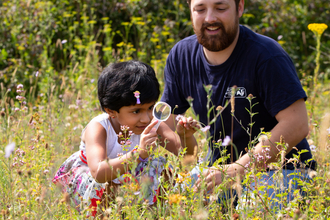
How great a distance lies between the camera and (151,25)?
6.55m

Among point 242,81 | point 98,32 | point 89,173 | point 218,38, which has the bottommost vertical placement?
point 89,173

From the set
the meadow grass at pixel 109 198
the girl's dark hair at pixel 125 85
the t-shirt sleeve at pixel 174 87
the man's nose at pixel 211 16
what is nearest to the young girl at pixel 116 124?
the girl's dark hair at pixel 125 85

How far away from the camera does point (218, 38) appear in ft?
8.43

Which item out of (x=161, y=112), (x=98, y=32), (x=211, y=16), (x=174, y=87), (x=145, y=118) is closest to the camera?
(x=161, y=112)

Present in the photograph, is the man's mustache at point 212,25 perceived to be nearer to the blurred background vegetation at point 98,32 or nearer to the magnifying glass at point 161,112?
the magnifying glass at point 161,112

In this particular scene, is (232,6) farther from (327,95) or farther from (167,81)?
(327,95)

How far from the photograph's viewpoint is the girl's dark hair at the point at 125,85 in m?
2.49

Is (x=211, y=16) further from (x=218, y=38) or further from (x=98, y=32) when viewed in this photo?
(x=98, y=32)

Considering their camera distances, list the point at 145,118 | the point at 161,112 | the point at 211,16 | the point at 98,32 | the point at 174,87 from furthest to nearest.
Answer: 1. the point at 98,32
2. the point at 174,87
3. the point at 211,16
4. the point at 145,118
5. the point at 161,112

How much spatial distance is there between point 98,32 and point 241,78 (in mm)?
4074

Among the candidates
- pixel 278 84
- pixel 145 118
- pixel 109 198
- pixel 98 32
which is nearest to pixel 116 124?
pixel 145 118

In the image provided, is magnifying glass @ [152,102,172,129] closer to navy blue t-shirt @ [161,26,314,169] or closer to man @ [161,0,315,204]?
man @ [161,0,315,204]

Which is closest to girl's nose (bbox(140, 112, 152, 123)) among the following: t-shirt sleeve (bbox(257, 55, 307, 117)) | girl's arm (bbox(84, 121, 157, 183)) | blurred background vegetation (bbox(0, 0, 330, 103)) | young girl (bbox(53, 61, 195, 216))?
young girl (bbox(53, 61, 195, 216))

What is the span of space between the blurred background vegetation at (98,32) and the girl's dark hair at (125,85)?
198cm
